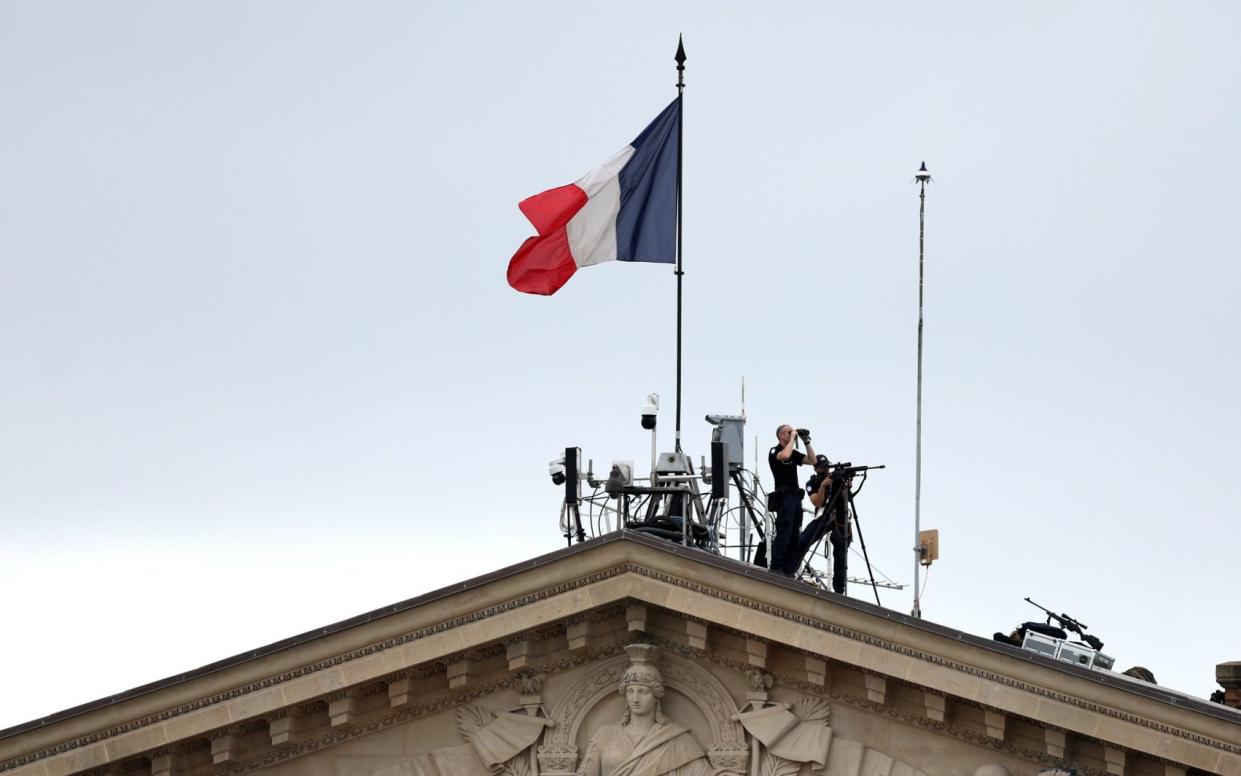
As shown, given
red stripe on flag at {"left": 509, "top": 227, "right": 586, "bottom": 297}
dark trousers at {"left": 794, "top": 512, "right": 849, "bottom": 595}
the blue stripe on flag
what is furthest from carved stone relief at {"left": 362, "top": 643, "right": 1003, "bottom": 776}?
the blue stripe on flag

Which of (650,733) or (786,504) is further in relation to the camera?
(786,504)

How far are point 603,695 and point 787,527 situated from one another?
3269 millimetres

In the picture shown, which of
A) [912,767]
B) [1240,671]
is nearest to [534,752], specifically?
[912,767]

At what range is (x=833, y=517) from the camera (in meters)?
36.5

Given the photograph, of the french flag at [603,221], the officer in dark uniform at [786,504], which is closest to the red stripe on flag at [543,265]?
the french flag at [603,221]

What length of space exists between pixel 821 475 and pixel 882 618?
5673mm

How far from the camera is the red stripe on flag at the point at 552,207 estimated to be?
3909 cm

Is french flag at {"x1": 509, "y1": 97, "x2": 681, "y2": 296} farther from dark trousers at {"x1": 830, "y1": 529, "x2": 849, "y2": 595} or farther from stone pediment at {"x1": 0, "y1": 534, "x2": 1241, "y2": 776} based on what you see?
stone pediment at {"x1": 0, "y1": 534, "x2": 1241, "y2": 776}

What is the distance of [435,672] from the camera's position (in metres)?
32.6

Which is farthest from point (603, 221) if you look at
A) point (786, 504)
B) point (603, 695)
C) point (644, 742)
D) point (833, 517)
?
point (644, 742)

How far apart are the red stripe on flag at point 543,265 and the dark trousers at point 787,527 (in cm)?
563

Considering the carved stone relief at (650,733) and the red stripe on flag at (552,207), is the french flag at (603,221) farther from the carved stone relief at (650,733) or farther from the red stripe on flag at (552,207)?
the carved stone relief at (650,733)

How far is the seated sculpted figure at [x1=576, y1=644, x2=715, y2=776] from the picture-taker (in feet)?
105

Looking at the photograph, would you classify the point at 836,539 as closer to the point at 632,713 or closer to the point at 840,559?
the point at 840,559
